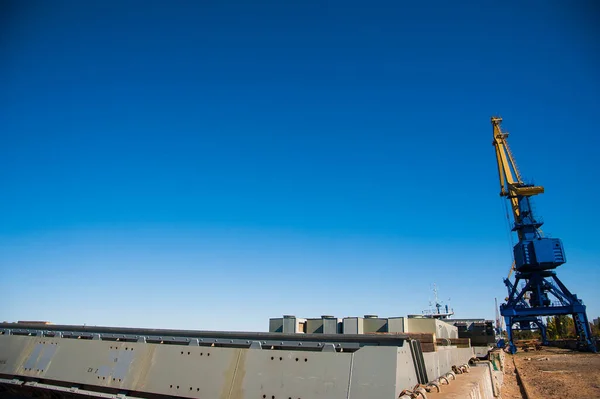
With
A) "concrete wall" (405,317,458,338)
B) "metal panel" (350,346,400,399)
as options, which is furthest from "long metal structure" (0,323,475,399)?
"concrete wall" (405,317,458,338)

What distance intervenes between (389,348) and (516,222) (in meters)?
43.4

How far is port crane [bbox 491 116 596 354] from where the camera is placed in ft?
121

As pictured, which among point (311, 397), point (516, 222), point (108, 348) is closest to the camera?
point (311, 397)

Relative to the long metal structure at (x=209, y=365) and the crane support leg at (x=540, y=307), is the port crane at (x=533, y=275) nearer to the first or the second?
the crane support leg at (x=540, y=307)

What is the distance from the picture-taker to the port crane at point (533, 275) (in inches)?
1448

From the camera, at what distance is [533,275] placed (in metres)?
39.5

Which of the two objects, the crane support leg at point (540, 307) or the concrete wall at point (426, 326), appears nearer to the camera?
the concrete wall at point (426, 326)

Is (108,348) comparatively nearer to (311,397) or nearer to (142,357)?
(142,357)

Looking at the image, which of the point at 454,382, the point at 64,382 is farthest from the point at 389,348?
the point at 64,382

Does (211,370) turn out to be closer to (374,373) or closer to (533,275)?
(374,373)

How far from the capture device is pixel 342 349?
5.86 metres

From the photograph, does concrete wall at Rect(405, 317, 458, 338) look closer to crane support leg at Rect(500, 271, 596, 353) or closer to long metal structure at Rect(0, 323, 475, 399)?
long metal structure at Rect(0, 323, 475, 399)

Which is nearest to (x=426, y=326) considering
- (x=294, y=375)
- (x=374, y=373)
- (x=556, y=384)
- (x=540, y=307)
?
(x=556, y=384)

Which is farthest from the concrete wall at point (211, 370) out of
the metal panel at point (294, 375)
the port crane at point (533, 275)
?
the port crane at point (533, 275)
